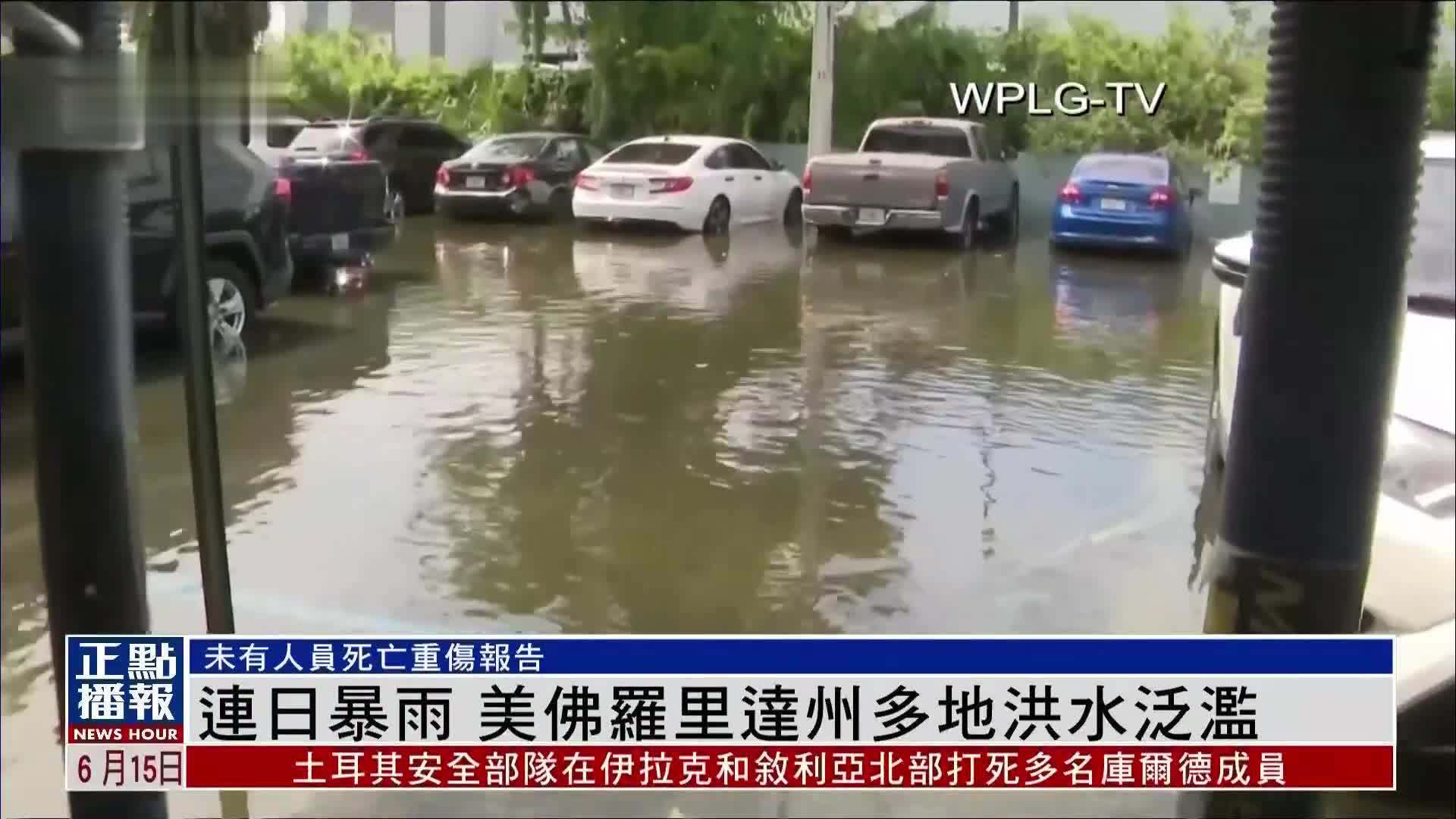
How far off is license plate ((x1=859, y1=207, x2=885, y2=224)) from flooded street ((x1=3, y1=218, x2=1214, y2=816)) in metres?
0.06

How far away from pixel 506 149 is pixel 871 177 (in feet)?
1.93

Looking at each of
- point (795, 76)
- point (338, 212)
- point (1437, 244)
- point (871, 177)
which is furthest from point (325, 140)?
point (1437, 244)

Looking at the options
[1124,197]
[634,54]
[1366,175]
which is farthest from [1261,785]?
[634,54]

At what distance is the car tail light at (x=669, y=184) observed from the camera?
7.61ft

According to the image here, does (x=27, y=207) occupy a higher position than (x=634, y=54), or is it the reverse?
(x=634, y=54)

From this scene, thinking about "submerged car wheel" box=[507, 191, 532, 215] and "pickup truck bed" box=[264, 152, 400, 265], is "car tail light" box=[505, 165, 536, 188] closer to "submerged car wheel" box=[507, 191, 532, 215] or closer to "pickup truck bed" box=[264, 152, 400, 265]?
"submerged car wheel" box=[507, 191, 532, 215]

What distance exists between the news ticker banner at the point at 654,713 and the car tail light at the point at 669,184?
0.86 metres

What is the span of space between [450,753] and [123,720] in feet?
1.25

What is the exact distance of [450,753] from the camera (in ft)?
5.69

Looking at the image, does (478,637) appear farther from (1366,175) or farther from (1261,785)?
(1366,175)

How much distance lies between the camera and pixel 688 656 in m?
1.72

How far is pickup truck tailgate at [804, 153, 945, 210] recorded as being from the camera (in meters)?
2.27

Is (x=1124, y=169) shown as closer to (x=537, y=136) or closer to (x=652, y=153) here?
(x=652, y=153)

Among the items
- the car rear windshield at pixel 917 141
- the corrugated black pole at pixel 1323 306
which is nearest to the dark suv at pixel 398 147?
the car rear windshield at pixel 917 141
